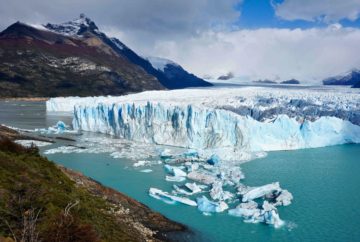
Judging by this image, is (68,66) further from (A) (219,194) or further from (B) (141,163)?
(A) (219,194)

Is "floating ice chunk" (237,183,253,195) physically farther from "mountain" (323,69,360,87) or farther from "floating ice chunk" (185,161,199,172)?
"mountain" (323,69,360,87)

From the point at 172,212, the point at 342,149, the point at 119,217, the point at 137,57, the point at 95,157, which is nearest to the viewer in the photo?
the point at 119,217

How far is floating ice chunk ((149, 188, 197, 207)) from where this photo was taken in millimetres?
10872

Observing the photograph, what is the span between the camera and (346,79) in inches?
Answer: 2365

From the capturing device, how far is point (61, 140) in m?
21.0

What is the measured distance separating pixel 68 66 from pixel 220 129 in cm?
5767

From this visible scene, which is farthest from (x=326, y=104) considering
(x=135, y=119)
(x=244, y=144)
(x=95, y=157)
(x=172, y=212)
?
(x=172, y=212)

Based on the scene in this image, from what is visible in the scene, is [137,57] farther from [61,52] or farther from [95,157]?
[95,157]

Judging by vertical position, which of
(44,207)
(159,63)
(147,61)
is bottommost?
(44,207)

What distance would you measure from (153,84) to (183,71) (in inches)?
844

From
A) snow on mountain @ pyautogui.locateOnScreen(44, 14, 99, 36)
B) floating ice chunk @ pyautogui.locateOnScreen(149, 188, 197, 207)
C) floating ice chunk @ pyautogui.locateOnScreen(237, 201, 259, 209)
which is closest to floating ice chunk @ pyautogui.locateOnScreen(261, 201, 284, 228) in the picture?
floating ice chunk @ pyautogui.locateOnScreen(237, 201, 259, 209)

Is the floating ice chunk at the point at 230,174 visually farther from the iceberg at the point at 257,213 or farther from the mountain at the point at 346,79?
the mountain at the point at 346,79

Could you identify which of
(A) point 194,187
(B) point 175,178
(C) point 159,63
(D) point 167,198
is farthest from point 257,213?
(C) point 159,63

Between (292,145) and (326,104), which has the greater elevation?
(326,104)
